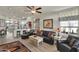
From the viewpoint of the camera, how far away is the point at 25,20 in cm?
322

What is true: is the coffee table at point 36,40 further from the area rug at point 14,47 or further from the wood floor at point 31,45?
the area rug at point 14,47

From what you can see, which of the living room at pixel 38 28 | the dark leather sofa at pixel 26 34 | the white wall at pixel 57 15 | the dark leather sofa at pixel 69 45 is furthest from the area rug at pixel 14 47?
the dark leather sofa at pixel 69 45

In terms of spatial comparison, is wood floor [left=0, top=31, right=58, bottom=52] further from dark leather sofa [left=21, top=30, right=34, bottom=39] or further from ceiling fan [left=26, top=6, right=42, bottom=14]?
ceiling fan [left=26, top=6, right=42, bottom=14]

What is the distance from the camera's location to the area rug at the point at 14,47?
128 inches

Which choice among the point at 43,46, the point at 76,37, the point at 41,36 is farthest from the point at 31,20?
the point at 76,37

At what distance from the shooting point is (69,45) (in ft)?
10.4

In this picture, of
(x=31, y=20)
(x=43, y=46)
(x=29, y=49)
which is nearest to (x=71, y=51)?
(x=43, y=46)

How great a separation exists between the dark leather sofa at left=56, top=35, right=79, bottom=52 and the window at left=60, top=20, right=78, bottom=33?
0.54 feet

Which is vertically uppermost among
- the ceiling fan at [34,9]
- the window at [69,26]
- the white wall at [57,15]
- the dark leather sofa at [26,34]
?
the ceiling fan at [34,9]

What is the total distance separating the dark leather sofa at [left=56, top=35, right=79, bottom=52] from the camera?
10.3ft

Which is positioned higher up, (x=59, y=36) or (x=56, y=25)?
(x=56, y=25)
